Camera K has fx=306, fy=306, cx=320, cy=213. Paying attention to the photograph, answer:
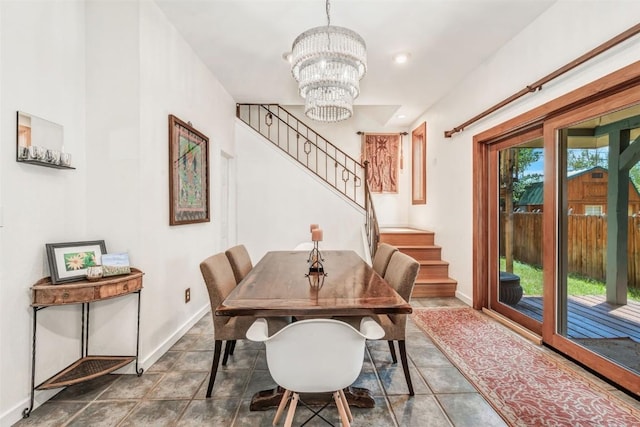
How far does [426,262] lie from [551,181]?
213 cm

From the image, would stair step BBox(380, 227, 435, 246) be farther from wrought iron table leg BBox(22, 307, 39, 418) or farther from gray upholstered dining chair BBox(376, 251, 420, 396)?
wrought iron table leg BBox(22, 307, 39, 418)

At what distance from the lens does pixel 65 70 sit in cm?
211

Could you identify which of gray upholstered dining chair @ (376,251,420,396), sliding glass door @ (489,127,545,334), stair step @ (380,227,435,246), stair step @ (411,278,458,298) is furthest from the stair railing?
gray upholstered dining chair @ (376,251,420,396)

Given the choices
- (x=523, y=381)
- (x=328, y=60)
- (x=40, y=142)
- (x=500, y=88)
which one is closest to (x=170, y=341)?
(x=40, y=142)

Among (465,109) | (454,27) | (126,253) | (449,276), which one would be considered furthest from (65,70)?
(449,276)

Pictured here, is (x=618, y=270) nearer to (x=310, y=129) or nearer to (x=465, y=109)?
(x=465, y=109)

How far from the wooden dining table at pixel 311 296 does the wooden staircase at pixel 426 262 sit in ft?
6.72

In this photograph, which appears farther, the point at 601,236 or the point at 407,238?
the point at 407,238

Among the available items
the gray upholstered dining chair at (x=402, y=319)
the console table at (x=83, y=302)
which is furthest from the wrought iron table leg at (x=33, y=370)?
the gray upholstered dining chair at (x=402, y=319)

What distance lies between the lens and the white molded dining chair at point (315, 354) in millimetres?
1277

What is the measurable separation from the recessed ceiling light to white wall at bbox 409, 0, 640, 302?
917 mm

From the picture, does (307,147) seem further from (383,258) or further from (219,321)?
(219,321)

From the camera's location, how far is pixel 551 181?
8.55 ft

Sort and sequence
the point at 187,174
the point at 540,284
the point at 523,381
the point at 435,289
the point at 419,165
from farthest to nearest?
the point at 419,165, the point at 435,289, the point at 187,174, the point at 540,284, the point at 523,381
